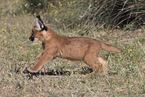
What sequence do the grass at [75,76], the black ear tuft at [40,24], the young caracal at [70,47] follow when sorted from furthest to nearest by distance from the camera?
the young caracal at [70,47] → the black ear tuft at [40,24] → the grass at [75,76]

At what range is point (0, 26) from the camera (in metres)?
7.05

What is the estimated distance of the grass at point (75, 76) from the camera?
317cm

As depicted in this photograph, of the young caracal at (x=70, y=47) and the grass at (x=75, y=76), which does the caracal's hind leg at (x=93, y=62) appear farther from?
the grass at (x=75, y=76)

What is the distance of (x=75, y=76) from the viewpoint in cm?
364

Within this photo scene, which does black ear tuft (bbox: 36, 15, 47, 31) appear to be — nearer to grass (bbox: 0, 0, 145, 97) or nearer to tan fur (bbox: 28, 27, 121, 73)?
tan fur (bbox: 28, 27, 121, 73)

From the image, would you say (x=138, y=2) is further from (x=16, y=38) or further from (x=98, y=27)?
(x=16, y=38)

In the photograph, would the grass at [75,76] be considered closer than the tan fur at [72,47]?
Yes

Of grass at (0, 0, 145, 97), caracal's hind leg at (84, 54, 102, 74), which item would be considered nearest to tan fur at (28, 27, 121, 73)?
caracal's hind leg at (84, 54, 102, 74)

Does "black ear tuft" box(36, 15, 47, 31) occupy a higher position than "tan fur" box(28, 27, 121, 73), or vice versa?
"black ear tuft" box(36, 15, 47, 31)

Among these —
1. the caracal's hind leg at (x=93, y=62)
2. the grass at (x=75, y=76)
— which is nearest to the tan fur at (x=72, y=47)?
the caracal's hind leg at (x=93, y=62)

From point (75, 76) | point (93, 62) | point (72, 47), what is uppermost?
point (72, 47)

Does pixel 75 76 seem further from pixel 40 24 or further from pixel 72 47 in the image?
pixel 40 24

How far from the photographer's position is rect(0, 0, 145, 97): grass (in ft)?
10.4

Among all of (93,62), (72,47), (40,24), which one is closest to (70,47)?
(72,47)
